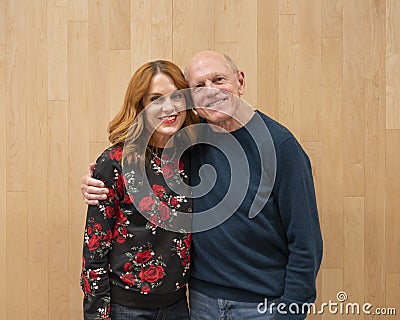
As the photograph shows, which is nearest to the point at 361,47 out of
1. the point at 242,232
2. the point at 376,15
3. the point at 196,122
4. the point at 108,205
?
the point at 376,15

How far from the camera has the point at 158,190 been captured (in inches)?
73.7

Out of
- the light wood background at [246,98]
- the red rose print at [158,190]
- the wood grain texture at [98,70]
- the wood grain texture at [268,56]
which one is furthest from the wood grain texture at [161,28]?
the red rose print at [158,190]

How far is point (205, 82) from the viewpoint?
188cm

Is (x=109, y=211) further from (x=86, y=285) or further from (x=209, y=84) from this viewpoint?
(x=209, y=84)

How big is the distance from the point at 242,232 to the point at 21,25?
4.70 feet

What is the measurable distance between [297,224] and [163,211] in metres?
0.43

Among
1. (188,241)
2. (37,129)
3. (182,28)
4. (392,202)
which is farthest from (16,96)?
(392,202)

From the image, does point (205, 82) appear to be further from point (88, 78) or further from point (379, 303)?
point (379, 303)

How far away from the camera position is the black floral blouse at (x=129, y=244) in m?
1.83

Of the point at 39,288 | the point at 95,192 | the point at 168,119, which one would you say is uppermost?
the point at 168,119

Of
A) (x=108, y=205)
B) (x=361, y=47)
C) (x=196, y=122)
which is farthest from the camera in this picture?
(x=361, y=47)

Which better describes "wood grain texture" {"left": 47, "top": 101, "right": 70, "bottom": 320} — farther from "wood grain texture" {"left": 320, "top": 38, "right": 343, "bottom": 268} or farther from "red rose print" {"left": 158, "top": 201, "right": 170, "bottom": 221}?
"wood grain texture" {"left": 320, "top": 38, "right": 343, "bottom": 268}

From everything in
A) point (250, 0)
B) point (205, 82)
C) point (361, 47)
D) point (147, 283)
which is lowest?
point (147, 283)

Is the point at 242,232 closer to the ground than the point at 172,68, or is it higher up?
closer to the ground
